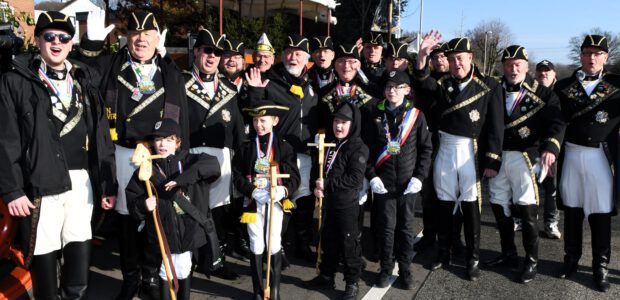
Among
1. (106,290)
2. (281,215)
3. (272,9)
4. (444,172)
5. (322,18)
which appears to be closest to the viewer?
(281,215)

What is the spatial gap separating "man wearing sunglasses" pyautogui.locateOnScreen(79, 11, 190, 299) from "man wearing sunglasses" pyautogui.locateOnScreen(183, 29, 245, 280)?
332mm

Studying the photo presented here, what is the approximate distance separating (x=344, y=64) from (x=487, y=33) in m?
61.3

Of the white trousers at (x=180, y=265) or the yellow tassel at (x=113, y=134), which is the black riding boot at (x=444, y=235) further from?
the yellow tassel at (x=113, y=134)

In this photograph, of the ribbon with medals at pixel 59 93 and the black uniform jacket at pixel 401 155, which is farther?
the black uniform jacket at pixel 401 155

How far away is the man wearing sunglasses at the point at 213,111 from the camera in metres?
4.82

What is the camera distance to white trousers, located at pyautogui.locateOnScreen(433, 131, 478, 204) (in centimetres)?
500

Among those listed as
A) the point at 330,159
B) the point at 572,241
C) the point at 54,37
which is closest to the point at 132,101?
the point at 54,37

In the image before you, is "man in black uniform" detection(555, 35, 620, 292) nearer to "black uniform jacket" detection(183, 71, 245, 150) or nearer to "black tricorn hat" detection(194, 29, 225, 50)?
"black uniform jacket" detection(183, 71, 245, 150)

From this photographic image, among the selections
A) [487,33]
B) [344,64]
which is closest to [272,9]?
[344,64]

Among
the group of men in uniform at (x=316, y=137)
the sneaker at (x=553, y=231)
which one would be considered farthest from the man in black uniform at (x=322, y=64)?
the sneaker at (x=553, y=231)

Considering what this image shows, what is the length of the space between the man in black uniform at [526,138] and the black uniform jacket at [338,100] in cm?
135

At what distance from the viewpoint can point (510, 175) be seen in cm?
507

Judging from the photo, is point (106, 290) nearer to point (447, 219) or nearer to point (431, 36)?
point (447, 219)

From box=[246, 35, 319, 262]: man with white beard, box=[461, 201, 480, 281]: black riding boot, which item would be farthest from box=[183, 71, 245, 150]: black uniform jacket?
box=[461, 201, 480, 281]: black riding boot
